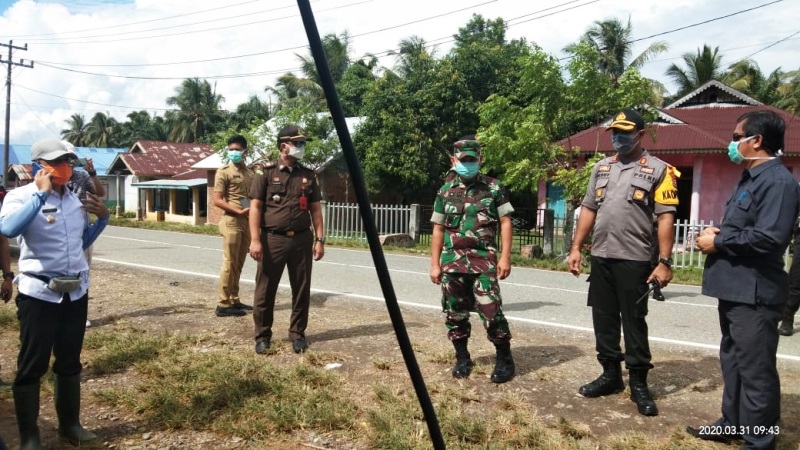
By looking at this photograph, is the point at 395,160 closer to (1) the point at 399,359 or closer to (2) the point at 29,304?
(1) the point at 399,359

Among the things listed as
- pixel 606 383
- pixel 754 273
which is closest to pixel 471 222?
pixel 606 383

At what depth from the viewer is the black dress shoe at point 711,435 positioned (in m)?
3.53

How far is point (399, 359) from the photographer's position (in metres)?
5.08

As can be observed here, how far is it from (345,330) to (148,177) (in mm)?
35071

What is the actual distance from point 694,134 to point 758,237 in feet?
56.8

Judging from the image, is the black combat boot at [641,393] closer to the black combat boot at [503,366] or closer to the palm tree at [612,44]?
the black combat boot at [503,366]

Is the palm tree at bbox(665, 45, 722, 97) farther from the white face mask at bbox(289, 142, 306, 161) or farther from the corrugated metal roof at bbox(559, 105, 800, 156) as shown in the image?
the white face mask at bbox(289, 142, 306, 161)

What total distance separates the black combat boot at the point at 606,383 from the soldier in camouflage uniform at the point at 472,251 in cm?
58

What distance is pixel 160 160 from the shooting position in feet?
128

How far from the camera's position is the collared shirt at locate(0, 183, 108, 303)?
3.38m

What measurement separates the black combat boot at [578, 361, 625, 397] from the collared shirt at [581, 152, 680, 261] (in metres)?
0.80

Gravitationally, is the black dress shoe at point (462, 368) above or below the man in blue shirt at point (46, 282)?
below

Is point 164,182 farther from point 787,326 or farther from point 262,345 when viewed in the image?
point 787,326

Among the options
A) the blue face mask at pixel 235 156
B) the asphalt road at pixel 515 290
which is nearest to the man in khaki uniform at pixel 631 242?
the asphalt road at pixel 515 290
